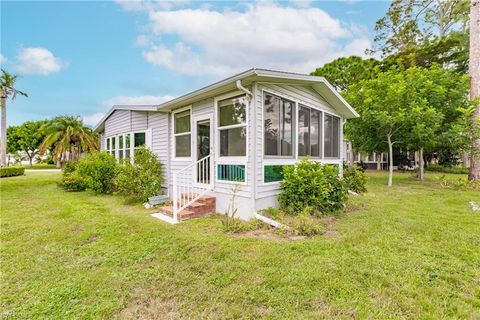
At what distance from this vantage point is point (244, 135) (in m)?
5.79

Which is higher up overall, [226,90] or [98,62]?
[98,62]

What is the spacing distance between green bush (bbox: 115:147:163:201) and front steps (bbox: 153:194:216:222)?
181cm

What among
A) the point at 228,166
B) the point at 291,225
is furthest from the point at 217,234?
the point at 228,166

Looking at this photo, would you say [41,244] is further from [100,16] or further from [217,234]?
[100,16]

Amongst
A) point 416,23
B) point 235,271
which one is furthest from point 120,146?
point 416,23

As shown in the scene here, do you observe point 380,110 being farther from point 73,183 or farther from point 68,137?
point 68,137

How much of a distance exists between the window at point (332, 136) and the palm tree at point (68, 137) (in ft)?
66.1

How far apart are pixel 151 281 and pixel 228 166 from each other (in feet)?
11.3

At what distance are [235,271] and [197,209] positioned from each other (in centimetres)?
304

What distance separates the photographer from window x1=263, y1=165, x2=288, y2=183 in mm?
5785

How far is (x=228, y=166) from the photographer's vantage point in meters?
6.15

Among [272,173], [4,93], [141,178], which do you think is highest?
[4,93]

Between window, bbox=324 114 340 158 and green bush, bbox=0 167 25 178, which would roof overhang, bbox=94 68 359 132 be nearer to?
window, bbox=324 114 340 158

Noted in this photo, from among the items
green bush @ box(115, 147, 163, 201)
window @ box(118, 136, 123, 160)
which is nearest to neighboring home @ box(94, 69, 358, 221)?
green bush @ box(115, 147, 163, 201)
